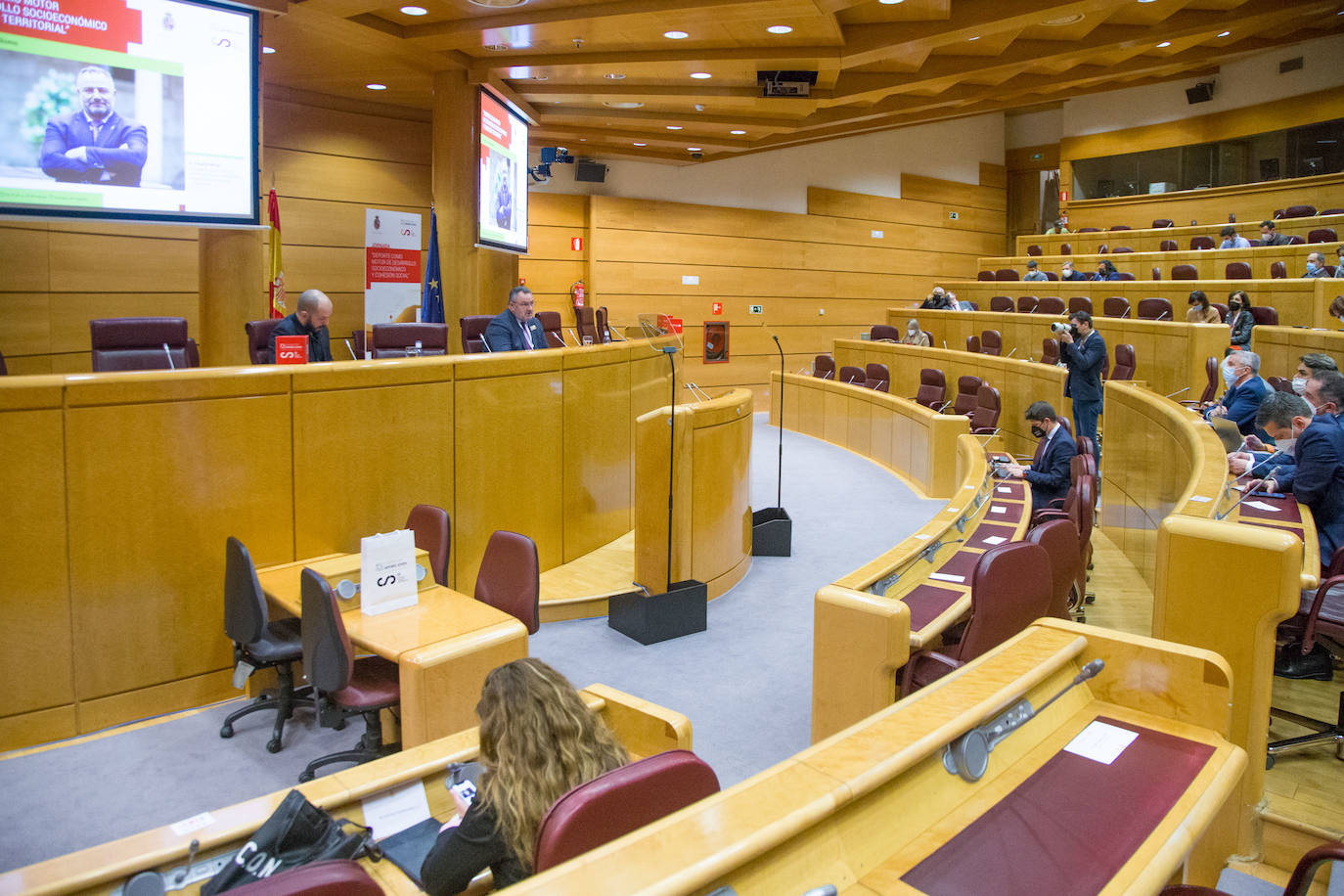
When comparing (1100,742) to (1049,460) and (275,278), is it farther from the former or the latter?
(275,278)

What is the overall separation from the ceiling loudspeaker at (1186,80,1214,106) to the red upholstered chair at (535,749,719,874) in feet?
61.9

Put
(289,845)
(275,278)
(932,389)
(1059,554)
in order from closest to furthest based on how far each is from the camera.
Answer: (289,845) → (1059,554) → (275,278) → (932,389)

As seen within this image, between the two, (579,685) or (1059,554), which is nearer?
(1059,554)

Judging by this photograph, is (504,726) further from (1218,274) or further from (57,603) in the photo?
(1218,274)

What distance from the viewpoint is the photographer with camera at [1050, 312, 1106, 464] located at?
773 cm

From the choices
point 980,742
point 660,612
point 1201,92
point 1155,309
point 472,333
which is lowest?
point 660,612

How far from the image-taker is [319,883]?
54.2 inches

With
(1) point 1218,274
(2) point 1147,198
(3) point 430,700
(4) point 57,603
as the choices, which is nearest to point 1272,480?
(3) point 430,700

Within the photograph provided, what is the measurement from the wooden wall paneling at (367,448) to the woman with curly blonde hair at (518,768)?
8.91ft

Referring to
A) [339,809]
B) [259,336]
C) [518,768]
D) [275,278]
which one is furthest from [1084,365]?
[339,809]

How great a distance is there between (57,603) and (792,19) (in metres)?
5.96

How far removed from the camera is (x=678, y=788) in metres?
1.78

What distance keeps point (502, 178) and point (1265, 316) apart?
7.32 m

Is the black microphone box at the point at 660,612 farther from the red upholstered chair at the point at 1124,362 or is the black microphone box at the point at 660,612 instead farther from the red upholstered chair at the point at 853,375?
the red upholstered chair at the point at 853,375
